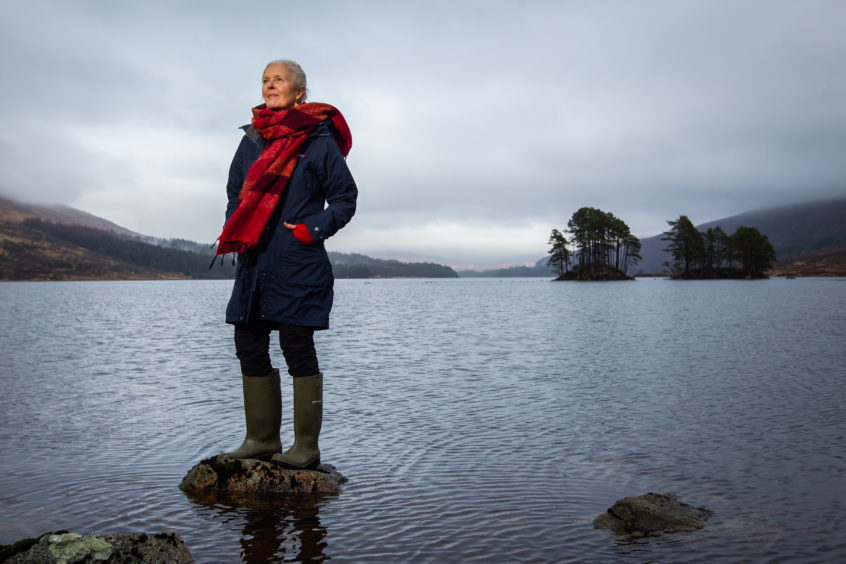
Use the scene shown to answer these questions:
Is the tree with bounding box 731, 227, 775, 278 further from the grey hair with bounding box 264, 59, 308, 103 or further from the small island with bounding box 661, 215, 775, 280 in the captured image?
the grey hair with bounding box 264, 59, 308, 103

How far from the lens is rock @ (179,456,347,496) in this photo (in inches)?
213

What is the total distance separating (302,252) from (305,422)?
5.09 ft

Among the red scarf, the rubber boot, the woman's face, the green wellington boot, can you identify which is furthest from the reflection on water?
the woman's face

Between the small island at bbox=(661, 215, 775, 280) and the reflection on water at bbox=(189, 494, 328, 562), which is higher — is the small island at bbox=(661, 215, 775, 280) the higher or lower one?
the higher one

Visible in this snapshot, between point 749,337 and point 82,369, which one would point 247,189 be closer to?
point 82,369

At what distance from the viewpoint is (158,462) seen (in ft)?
21.4

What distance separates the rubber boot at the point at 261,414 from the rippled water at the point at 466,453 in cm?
67

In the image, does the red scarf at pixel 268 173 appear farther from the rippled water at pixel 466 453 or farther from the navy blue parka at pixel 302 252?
the rippled water at pixel 466 453

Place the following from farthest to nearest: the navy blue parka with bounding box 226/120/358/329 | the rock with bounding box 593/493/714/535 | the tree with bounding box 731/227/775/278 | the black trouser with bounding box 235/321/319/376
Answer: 1. the tree with bounding box 731/227/775/278
2. the black trouser with bounding box 235/321/319/376
3. the navy blue parka with bounding box 226/120/358/329
4. the rock with bounding box 593/493/714/535

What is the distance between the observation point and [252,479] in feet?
17.8

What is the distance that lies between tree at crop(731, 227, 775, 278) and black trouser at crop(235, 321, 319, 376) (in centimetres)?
16183

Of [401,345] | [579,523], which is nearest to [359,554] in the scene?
[579,523]

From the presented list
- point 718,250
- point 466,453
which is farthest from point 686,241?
point 466,453

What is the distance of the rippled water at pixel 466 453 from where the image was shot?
4.41 metres
